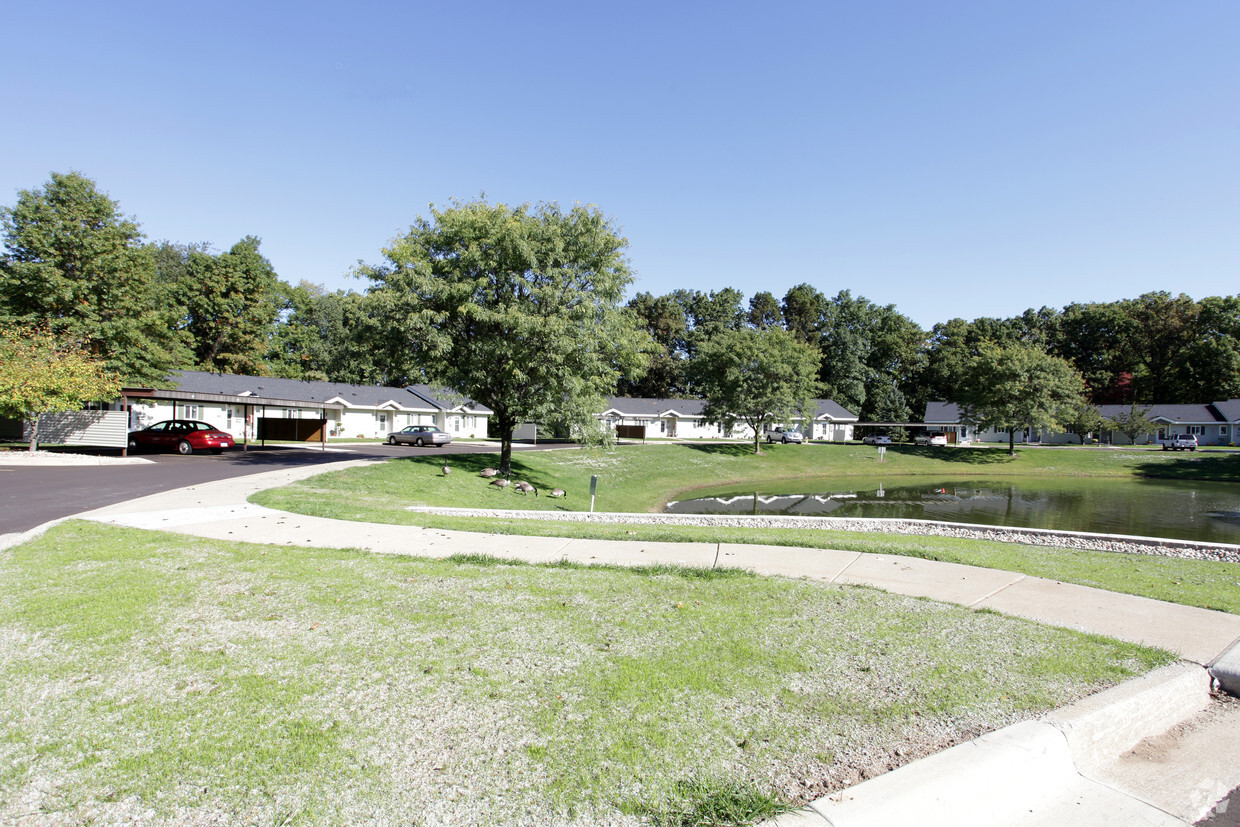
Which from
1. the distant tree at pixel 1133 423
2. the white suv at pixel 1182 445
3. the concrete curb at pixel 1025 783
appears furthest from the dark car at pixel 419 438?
the distant tree at pixel 1133 423

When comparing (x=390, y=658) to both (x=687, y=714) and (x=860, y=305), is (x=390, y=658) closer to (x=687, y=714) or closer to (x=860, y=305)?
(x=687, y=714)

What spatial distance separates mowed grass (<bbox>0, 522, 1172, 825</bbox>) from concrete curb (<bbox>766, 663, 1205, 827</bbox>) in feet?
0.60

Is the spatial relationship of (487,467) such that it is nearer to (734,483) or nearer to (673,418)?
(734,483)

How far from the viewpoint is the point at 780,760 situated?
324 centimetres

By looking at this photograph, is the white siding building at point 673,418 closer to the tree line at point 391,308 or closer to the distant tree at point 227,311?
the tree line at point 391,308

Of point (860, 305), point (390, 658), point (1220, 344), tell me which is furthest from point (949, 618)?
point (1220, 344)

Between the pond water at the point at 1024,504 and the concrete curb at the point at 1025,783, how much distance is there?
65.1 ft

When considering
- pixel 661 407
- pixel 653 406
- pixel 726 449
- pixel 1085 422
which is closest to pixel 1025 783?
pixel 726 449

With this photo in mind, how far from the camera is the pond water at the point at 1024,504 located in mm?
22359

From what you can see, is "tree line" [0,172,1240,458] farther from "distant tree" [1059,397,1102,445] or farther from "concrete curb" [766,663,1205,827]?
"concrete curb" [766,663,1205,827]

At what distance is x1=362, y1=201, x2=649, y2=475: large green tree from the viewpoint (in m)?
21.5

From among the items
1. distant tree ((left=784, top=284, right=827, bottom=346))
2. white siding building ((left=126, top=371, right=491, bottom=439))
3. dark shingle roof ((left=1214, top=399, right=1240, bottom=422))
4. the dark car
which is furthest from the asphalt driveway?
dark shingle roof ((left=1214, top=399, right=1240, bottom=422))

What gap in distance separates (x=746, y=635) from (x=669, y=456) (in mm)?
35716

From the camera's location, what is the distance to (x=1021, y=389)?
53.6m
